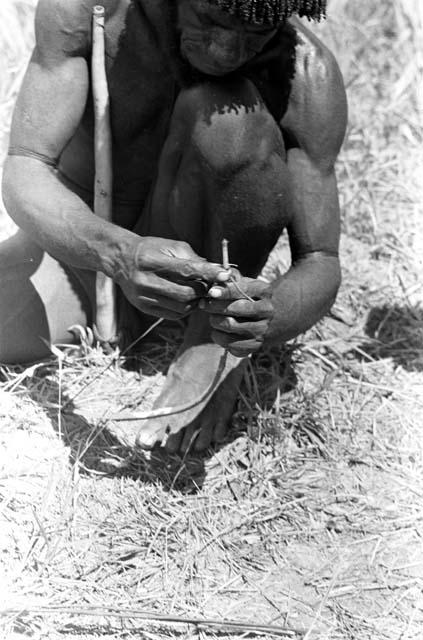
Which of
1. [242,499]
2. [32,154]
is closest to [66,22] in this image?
[32,154]

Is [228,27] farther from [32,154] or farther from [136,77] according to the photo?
[32,154]

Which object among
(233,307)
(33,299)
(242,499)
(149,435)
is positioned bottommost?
(242,499)

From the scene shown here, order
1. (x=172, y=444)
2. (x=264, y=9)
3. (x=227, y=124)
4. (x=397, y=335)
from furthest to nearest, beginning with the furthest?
(x=397, y=335) < (x=172, y=444) < (x=227, y=124) < (x=264, y=9)

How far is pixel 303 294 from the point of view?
207cm

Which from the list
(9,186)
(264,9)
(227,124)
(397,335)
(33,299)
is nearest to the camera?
(264,9)

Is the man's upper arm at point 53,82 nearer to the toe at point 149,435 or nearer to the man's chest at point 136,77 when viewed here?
the man's chest at point 136,77

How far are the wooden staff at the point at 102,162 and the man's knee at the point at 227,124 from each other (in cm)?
19

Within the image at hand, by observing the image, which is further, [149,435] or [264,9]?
[149,435]

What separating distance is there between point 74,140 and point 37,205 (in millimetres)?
318

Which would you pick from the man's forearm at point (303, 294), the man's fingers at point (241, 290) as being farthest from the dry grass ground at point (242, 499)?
the man's fingers at point (241, 290)

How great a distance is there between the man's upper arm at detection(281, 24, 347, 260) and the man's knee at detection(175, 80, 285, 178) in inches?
6.3

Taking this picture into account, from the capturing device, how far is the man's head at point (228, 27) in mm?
1701

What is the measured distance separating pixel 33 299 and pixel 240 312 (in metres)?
0.72

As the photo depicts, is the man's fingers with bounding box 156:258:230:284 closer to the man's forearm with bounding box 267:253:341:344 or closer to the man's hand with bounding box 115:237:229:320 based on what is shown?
the man's hand with bounding box 115:237:229:320
